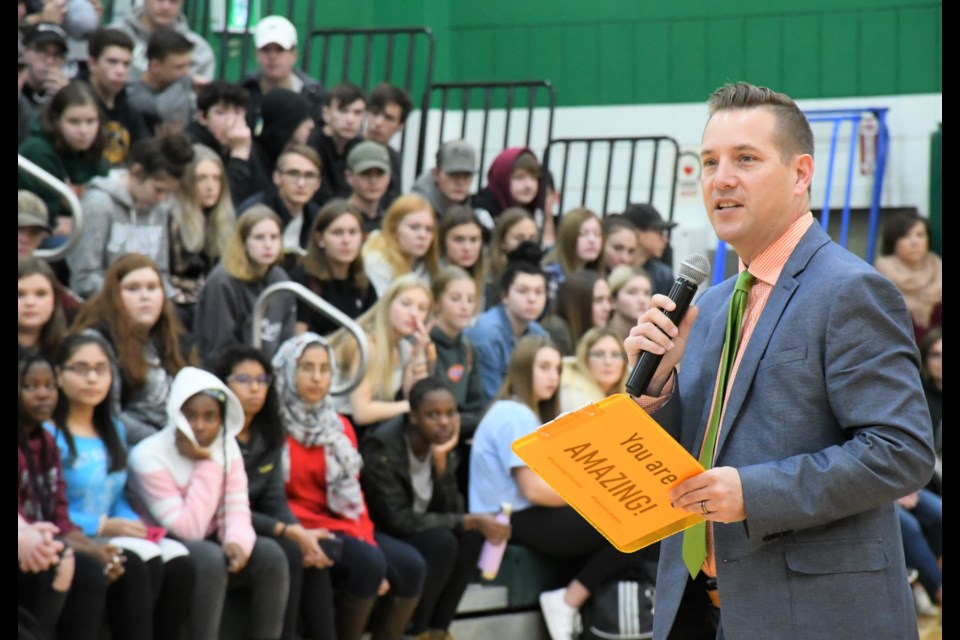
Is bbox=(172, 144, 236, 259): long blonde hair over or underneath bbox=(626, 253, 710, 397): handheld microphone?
over

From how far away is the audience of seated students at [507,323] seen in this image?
7371mm

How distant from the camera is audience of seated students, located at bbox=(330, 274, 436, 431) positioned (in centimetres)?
657

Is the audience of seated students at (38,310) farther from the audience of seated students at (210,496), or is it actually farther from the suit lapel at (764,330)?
the suit lapel at (764,330)

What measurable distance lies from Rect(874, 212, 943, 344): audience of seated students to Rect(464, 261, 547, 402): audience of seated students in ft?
11.1

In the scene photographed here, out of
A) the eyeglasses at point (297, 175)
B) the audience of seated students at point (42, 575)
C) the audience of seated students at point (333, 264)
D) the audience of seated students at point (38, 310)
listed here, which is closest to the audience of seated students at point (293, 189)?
the eyeglasses at point (297, 175)

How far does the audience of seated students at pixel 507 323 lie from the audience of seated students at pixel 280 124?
1.56 metres

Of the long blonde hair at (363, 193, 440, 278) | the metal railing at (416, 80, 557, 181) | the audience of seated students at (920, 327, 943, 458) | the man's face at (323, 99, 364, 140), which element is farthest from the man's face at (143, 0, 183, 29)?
the audience of seated students at (920, 327, 943, 458)

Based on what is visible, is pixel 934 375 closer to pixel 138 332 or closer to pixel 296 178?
pixel 296 178

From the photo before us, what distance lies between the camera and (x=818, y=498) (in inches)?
92.6

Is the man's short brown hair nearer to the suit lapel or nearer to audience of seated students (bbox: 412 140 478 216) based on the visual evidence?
the suit lapel

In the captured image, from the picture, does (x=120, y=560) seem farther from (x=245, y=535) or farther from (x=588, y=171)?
(x=588, y=171)

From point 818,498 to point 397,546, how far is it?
3757 millimetres
